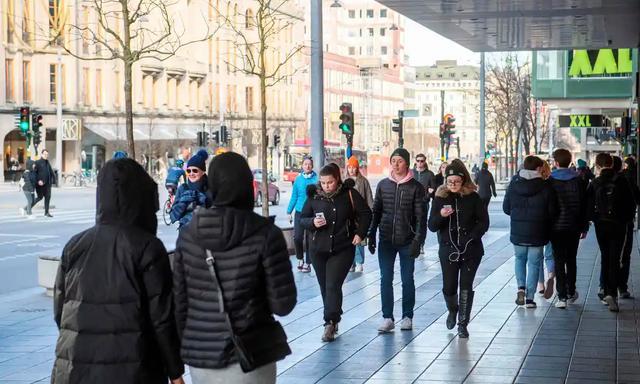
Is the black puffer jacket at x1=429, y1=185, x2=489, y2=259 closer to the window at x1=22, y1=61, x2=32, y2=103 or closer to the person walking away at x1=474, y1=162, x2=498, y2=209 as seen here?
the person walking away at x1=474, y1=162, x2=498, y2=209

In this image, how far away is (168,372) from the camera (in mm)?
5488

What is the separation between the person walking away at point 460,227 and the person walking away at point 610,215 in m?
2.66

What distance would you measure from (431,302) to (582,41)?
14684 mm

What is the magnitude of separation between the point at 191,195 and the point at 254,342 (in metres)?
6.71

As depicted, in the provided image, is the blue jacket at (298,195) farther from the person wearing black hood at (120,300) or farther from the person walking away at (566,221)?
the person wearing black hood at (120,300)

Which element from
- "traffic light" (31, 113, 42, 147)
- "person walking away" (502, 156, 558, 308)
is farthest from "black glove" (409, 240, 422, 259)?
"traffic light" (31, 113, 42, 147)

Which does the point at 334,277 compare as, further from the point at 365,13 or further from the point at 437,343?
the point at 365,13

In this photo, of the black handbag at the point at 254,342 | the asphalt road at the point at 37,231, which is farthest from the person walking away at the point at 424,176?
the black handbag at the point at 254,342

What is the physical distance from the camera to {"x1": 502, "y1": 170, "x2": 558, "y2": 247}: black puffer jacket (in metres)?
13.2

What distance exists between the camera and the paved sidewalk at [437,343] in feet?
31.0

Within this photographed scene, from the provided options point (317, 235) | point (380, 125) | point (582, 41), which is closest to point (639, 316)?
point (317, 235)

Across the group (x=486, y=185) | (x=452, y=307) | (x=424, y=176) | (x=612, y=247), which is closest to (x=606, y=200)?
(x=612, y=247)

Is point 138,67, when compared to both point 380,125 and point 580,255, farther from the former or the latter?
point 380,125

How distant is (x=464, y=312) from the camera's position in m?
11.3
